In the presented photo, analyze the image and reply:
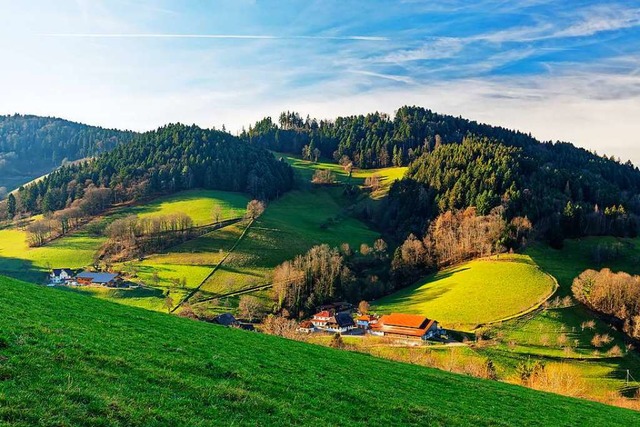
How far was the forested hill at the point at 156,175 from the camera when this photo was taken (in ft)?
529


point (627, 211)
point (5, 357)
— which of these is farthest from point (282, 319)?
point (627, 211)

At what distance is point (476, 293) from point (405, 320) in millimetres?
19072

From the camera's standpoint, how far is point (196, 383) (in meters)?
15.3

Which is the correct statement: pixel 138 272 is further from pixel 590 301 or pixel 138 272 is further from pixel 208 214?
pixel 590 301

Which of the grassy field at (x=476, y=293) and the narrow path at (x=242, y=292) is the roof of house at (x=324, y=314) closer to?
the grassy field at (x=476, y=293)

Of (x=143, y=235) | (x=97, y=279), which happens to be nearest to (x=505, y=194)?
(x=143, y=235)

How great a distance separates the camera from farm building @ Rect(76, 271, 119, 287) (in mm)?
104500

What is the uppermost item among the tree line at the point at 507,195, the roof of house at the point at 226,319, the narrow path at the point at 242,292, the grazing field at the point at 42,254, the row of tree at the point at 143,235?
the tree line at the point at 507,195

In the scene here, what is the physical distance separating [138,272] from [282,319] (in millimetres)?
43888

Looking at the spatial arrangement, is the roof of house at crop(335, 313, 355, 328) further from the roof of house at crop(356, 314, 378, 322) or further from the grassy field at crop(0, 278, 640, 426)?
the grassy field at crop(0, 278, 640, 426)

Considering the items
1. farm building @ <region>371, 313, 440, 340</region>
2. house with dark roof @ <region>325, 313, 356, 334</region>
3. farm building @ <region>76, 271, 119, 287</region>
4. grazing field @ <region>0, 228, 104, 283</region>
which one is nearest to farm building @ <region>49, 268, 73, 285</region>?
grazing field @ <region>0, 228, 104, 283</region>

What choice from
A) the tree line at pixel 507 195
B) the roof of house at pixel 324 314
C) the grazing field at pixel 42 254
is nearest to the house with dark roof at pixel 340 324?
the roof of house at pixel 324 314

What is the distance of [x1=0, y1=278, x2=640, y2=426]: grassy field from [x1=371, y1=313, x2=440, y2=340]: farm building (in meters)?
50.5

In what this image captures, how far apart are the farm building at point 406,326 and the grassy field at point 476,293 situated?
4.00m
